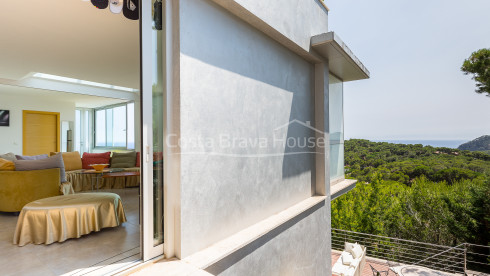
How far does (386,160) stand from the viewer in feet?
76.8

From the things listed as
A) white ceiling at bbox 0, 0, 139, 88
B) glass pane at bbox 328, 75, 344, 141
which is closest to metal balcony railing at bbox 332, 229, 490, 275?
glass pane at bbox 328, 75, 344, 141

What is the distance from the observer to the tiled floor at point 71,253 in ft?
6.59

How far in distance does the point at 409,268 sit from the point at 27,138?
12.5m

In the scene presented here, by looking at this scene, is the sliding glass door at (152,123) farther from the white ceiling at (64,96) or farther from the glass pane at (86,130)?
the glass pane at (86,130)

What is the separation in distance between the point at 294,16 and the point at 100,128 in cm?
1012

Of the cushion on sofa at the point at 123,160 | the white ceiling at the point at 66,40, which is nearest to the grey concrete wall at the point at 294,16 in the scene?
the white ceiling at the point at 66,40

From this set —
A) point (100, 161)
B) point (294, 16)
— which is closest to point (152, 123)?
point (294, 16)

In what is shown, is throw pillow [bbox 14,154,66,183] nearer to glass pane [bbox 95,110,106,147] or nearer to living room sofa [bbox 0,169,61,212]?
living room sofa [bbox 0,169,61,212]

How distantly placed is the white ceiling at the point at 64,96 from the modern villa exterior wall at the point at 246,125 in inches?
304

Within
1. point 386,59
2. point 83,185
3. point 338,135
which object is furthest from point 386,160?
point 83,185

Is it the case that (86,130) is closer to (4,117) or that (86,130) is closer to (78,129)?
(78,129)

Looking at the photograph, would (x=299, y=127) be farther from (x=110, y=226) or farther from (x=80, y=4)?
(x=80, y=4)

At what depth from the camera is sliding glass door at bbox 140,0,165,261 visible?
1770 mm

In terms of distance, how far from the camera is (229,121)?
2.39 meters
